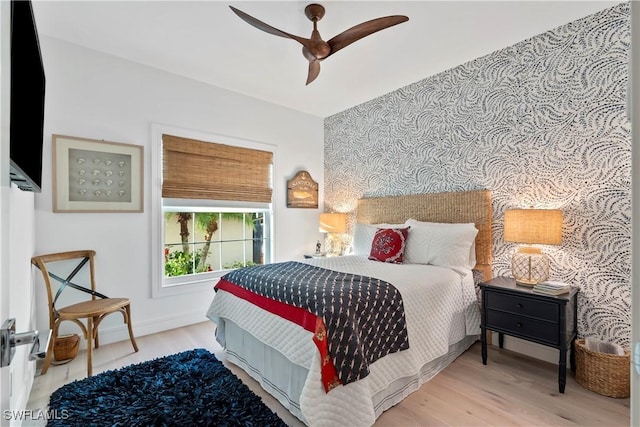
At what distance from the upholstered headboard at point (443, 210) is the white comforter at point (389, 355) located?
37 cm

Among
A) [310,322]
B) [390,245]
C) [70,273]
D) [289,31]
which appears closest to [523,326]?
[390,245]

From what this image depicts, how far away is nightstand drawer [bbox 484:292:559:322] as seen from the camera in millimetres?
2135

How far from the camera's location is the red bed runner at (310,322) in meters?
1.56

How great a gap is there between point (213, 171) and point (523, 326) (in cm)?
332

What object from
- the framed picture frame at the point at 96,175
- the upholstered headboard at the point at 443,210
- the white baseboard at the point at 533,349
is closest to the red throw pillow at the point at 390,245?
the upholstered headboard at the point at 443,210

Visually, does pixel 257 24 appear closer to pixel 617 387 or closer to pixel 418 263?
pixel 418 263

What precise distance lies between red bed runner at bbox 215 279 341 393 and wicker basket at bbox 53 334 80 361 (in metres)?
1.60

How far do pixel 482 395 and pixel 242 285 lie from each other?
1.85m

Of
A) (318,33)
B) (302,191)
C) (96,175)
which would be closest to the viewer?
(318,33)

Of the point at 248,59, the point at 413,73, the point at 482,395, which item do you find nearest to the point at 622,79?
the point at 413,73

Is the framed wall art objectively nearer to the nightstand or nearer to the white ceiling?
the white ceiling

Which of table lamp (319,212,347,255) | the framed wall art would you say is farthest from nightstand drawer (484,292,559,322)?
the framed wall art

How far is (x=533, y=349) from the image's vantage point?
8.54ft

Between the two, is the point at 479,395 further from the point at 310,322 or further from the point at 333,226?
the point at 333,226
